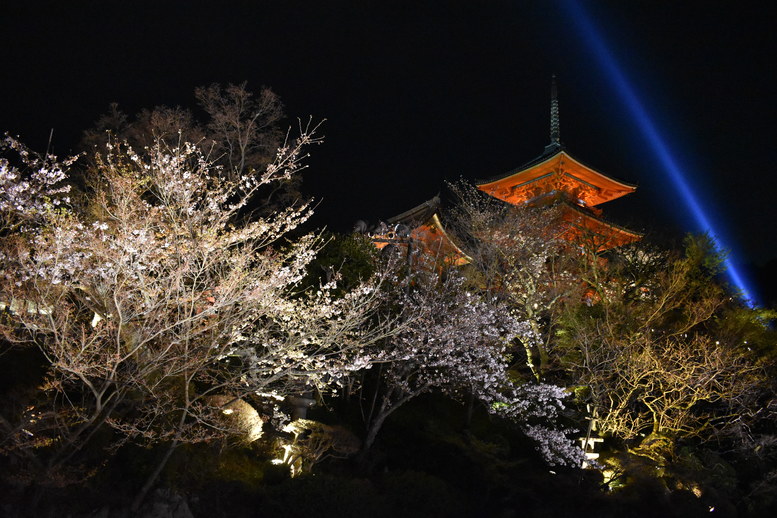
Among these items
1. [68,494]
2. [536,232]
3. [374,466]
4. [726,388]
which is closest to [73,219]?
[68,494]

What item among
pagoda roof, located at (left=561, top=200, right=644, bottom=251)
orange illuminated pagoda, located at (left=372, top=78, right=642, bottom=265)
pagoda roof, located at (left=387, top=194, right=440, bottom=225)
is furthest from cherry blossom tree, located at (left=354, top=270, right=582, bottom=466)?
pagoda roof, located at (left=387, top=194, right=440, bottom=225)

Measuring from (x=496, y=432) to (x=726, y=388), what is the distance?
529 cm

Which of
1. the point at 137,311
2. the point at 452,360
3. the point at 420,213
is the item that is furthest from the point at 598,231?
the point at 137,311

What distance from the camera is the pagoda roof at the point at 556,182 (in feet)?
83.5

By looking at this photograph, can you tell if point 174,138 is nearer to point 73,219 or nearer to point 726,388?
point 73,219

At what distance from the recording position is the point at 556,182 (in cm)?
2588

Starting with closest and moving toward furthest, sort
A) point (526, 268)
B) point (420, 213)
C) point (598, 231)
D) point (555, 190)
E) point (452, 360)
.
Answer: point (452, 360)
point (526, 268)
point (598, 231)
point (420, 213)
point (555, 190)

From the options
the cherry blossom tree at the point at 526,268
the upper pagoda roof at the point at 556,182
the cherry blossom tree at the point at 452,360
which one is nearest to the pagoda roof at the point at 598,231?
the cherry blossom tree at the point at 526,268

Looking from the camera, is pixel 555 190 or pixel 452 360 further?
pixel 555 190

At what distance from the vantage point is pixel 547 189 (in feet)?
86.4

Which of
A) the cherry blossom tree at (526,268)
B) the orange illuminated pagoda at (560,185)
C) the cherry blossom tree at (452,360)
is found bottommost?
the cherry blossom tree at (452,360)

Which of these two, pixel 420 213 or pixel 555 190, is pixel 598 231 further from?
pixel 555 190

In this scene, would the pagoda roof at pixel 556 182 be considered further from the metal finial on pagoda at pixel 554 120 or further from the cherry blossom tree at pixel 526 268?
the cherry blossom tree at pixel 526 268

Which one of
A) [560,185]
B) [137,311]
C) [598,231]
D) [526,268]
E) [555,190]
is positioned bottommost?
[137,311]
